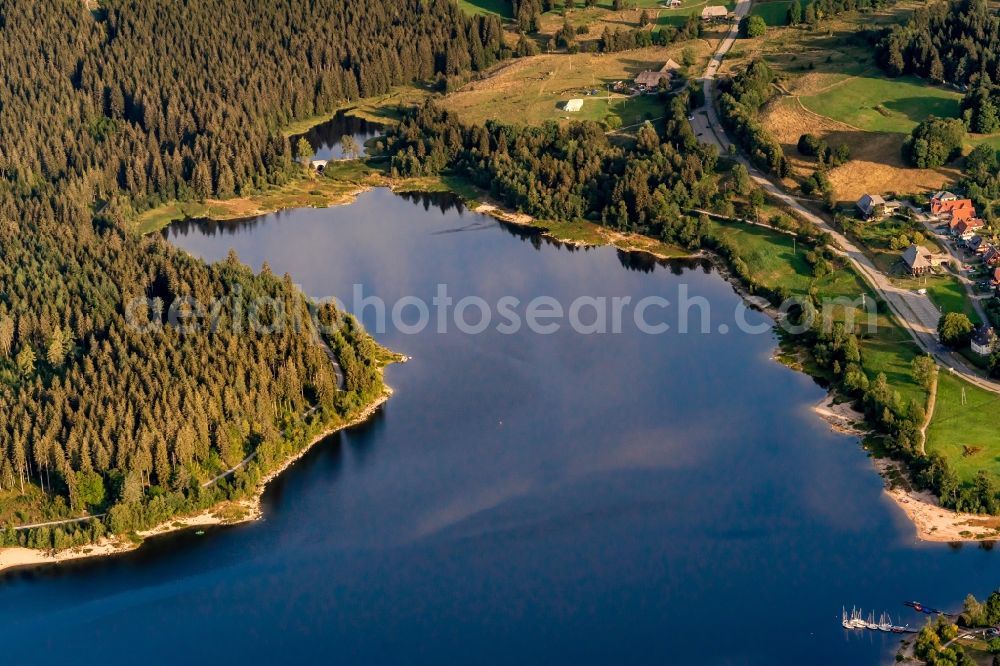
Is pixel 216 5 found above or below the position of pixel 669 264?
above

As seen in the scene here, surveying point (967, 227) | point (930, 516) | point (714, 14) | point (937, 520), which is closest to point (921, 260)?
point (967, 227)

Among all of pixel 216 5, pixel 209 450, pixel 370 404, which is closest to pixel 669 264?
pixel 370 404

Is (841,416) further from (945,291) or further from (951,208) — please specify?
(951,208)

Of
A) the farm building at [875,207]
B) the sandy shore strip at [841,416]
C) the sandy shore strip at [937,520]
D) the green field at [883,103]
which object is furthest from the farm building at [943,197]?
the sandy shore strip at [937,520]

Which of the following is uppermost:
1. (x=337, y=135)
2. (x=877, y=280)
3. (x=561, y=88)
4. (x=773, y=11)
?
(x=773, y=11)

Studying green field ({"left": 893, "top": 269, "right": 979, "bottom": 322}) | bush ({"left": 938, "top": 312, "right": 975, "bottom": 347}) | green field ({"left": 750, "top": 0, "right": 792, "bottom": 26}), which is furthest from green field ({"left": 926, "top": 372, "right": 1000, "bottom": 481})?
green field ({"left": 750, "top": 0, "right": 792, "bottom": 26})

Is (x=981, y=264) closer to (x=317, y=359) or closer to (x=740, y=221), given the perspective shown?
(x=740, y=221)
